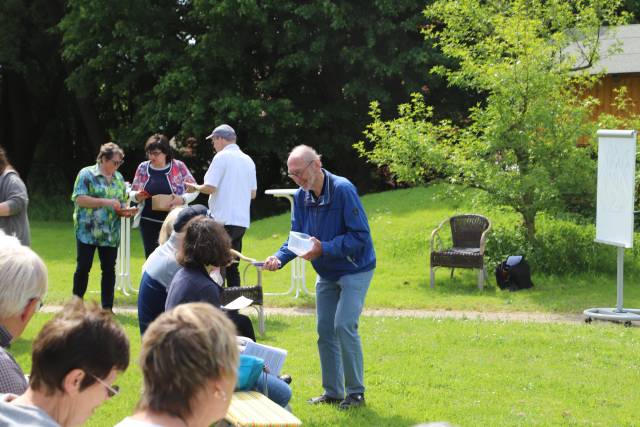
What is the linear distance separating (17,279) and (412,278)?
36.6 ft

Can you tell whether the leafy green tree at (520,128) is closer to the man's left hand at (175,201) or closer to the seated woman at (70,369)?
the man's left hand at (175,201)

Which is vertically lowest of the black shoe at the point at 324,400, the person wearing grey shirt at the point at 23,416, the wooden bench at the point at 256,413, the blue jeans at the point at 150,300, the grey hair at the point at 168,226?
the black shoe at the point at 324,400

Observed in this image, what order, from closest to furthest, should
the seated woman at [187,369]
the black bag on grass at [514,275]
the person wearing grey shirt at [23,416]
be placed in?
the seated woman at [187,369], the person wearing grey shirt at [23,416], the black bag on grass at [514,275]

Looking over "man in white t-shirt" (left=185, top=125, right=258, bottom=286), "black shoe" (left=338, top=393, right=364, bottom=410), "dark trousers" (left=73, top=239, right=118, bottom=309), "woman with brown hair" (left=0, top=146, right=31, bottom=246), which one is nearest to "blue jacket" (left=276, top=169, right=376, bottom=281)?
"black shoe" (left=338, top=393, right=364, bottom=410)

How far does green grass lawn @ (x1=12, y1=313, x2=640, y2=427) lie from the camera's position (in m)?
6.82

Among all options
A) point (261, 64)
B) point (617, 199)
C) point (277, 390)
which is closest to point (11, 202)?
point (277, 390)

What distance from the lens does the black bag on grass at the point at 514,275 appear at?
13.3 m

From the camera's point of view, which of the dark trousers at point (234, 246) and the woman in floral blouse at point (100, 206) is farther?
the dark trousers at point (234, 246)

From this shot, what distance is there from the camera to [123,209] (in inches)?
401

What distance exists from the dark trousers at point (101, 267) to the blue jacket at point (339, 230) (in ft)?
13.2

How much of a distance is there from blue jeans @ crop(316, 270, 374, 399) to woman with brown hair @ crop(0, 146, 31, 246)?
3.29 m

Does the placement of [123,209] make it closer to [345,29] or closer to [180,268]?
[180,268]

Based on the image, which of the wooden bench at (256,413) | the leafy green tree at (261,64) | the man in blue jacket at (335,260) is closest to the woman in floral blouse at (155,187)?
the man in blue jacket at (335,260)

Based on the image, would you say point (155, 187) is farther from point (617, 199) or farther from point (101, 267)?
point (617, 199)
